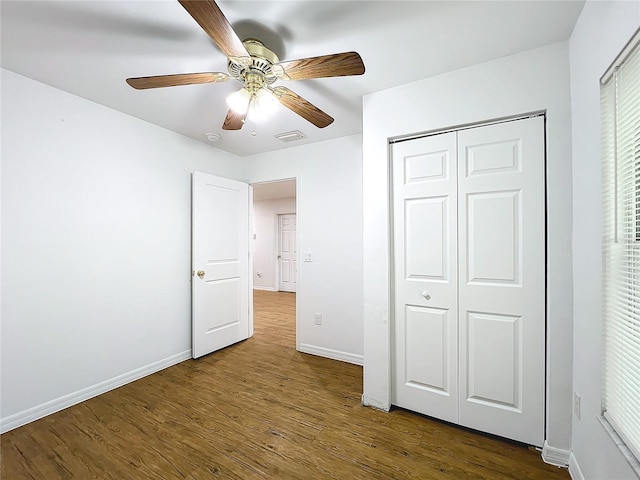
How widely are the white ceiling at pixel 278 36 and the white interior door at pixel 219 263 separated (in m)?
1.29

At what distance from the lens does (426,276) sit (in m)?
2.07

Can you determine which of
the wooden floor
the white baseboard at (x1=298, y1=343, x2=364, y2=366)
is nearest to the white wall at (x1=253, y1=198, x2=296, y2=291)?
the white baseboard at (x1=298, y1=343, x2=364, y2=366)

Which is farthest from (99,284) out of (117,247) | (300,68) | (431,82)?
(431,82)

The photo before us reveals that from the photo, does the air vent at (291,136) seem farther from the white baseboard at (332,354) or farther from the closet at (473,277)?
the white baseboard at (332,354)

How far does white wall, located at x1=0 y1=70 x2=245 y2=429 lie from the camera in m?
1.99

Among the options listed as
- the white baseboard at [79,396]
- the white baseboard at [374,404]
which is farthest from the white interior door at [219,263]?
the white baseboard at [374,404]

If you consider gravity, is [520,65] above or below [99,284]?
above

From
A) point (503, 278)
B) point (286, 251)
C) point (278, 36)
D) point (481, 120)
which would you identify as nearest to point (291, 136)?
point (278, 36)

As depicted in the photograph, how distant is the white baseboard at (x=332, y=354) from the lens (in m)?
3.06

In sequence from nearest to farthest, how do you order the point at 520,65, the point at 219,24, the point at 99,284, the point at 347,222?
the point at 219,24
the point at 520,65
the point at 99,284
the point at 347,222

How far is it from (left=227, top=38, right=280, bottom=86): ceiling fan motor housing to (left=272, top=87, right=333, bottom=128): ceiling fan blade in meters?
0.09

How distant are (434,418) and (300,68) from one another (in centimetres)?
244

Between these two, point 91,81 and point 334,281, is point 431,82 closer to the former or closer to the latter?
point 334,281

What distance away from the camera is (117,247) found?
8.41 feet
